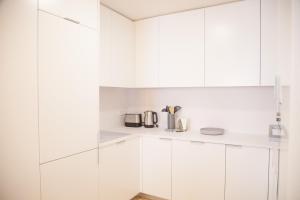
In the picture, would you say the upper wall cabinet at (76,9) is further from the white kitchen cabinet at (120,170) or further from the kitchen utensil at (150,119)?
the kitchen utensil at (150,119)

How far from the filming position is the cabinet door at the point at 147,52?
8.50ft

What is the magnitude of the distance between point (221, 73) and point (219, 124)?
2.27ft

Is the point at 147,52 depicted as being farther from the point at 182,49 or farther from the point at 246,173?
the point at 246,173

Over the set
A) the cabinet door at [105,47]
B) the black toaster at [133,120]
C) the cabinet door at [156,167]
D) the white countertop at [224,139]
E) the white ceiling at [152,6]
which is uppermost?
the white ceiling at [152,6]

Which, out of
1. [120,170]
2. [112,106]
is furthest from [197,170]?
[112,106]

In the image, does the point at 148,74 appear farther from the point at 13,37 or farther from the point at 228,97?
the point at 13,37

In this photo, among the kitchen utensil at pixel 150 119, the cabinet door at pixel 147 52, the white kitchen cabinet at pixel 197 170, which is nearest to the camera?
the white kitchen cabinet at pixel 197 170

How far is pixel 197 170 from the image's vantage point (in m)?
2.15

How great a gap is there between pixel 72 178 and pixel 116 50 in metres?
1.49

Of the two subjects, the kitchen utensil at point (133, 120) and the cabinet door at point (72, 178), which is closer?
the cabinet door at point (72, 178)

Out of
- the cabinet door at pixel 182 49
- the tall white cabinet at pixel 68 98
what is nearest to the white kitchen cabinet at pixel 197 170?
the cabinet door at pixel 182 49

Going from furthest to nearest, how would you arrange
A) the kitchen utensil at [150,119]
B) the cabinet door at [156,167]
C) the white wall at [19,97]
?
1. the kitchen utensil at [150,119]
2. the cabinet door at [156,167]
3. the white wall at [19,97]

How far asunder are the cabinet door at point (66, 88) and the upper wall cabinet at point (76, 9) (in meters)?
0.05

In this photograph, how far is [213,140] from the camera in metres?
2.06
